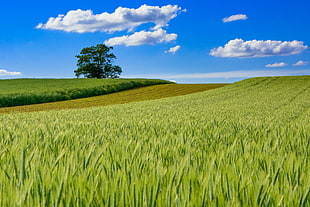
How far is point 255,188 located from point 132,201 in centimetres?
56

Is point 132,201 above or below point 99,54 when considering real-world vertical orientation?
below

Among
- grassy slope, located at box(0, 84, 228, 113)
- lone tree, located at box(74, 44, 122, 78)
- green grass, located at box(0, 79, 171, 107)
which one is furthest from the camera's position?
lone tree, located at box(74, 44, 122, 78)

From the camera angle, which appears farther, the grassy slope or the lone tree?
the lone tree

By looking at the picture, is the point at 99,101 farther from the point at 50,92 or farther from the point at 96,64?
the point at 96,64

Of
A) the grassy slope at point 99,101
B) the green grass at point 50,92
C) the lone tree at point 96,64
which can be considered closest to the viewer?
the grassy slope at point 99,101

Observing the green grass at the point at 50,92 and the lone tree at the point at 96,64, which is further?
the lone tree at the point at 96,64

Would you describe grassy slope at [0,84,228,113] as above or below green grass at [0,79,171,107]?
below

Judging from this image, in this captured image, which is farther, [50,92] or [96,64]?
[96,64]

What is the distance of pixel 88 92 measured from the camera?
4594 cm

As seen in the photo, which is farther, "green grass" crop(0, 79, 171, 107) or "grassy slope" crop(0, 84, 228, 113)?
"green grass" crop(0, 79, 171, 107)

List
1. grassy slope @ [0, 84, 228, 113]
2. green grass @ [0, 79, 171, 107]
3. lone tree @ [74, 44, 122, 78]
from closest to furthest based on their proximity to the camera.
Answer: grassy slope @ [0, 84, 228, 113] < green grass @ [0, 79, 171, 107] < lone tree @ [74, 44, 122, 78]

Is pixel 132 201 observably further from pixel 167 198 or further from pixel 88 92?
pixel 88 92

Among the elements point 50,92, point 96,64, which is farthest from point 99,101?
point 96,64

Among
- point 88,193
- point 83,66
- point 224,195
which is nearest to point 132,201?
point 88,193
